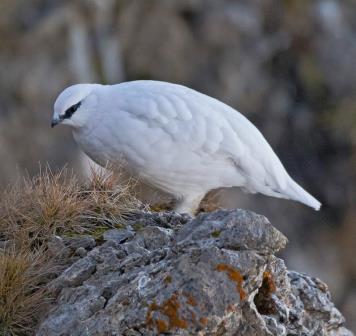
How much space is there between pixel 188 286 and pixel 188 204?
103 inches

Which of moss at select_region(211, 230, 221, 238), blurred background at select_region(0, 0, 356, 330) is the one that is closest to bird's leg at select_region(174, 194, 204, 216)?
moss at select_region(211, 230, 221, 238)

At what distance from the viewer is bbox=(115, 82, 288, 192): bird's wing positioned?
278 inches

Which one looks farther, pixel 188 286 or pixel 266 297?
pixel 266 297

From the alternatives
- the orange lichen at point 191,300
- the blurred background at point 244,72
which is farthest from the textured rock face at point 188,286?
the blurred background at point 244,72

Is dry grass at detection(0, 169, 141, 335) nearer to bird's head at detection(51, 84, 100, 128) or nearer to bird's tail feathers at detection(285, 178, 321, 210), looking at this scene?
bird's head at detection(51, 84, 100, 128)

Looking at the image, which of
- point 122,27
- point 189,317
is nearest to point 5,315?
point 189,317

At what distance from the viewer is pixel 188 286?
4.79 m

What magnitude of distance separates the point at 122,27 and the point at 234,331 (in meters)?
14.4

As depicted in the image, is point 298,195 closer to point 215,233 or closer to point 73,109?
point 73,109

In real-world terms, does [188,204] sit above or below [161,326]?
below

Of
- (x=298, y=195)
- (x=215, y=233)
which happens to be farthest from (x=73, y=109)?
(x=215, y=233)

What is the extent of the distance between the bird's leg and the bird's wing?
0.39m

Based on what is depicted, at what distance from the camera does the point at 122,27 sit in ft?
61.7

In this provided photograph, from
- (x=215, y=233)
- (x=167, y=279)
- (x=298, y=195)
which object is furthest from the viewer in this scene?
(x=298, y=195)
